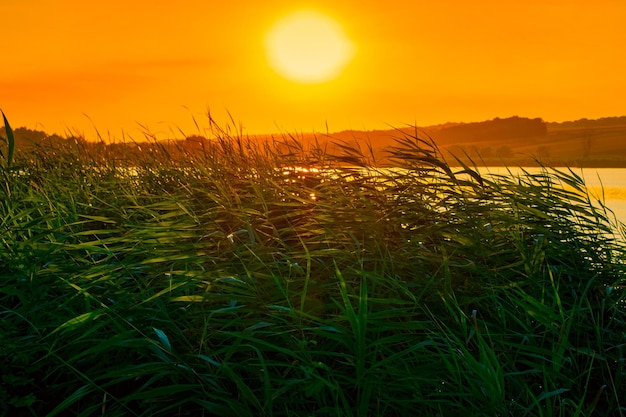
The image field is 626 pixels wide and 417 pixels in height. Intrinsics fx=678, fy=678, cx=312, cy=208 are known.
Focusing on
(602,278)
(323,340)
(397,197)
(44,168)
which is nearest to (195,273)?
(323,340)

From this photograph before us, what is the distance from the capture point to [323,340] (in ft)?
11.8

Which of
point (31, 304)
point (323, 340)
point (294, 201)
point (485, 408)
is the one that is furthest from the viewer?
point (294, 201)

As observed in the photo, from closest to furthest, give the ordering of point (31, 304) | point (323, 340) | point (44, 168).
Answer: point (323, 340), point (31, 304), point (44, 168)

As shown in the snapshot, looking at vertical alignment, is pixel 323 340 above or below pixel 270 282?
below

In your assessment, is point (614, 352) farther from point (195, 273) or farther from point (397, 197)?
point (195, 273)

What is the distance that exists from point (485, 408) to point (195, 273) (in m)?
1.71

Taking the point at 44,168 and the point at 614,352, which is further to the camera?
the point at 44,168

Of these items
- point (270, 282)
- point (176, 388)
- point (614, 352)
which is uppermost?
point (270, 282)

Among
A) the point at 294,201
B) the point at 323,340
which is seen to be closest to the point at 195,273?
the point at 323,340

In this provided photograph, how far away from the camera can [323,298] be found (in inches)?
156

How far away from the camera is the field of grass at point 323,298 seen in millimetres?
3189

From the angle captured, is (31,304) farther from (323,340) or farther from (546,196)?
(546,196)

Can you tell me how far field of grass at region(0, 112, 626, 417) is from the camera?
3.19 meters

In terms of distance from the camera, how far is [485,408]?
3.01 meters
